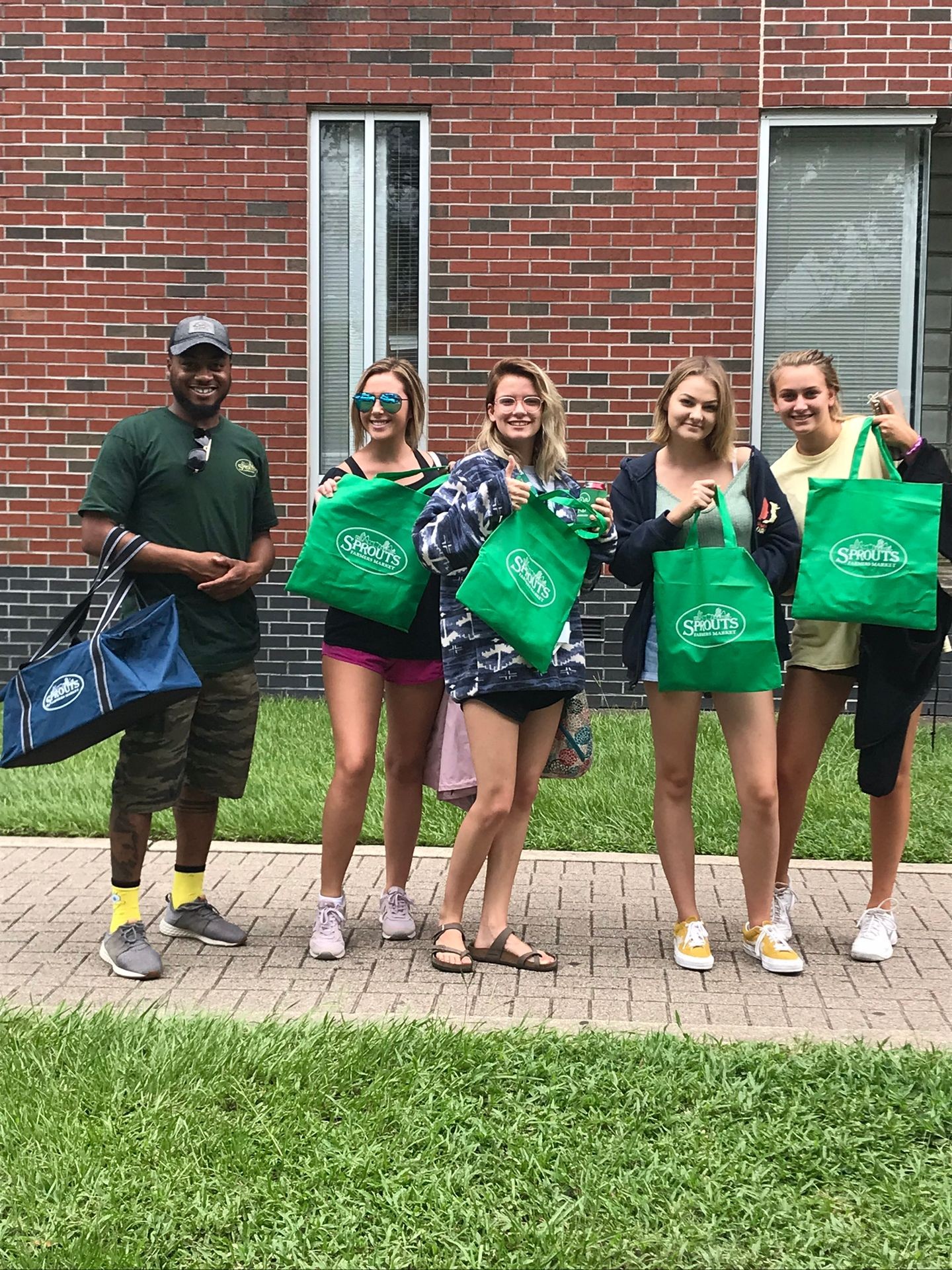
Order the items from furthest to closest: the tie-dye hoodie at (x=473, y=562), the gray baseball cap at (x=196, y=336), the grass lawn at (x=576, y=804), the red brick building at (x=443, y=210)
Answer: the red brick building at (x=443, y=210), the grass lawn at (x=576, y=804), the gray baseball cap at (x=196, y=336), the tie-dye hoodie at (x=473, y=562)

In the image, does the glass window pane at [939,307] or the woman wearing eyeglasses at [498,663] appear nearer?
the woman wearing eyeglasses at [498,663]

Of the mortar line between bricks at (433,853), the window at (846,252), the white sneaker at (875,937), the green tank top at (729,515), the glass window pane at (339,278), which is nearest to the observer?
the green tank top at (729,515)

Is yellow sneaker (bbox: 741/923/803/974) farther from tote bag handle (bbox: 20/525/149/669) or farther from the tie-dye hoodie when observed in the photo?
tote bag handle (bbox: 20/525/149/669)

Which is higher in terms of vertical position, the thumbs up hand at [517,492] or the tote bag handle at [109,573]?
the thumbs up hand at [517,492]

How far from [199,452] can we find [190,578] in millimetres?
434

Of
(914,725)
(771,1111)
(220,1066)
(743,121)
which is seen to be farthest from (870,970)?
(743,121)

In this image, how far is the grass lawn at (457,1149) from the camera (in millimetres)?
2984

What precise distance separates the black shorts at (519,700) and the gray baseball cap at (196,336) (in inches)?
58.5

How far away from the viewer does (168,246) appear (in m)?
9.16

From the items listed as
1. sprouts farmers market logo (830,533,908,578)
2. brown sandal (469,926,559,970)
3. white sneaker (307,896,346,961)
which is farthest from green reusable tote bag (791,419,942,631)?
white sneaker (307,896,346,961)

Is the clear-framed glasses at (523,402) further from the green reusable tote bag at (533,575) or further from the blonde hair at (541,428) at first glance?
the green reusable tote bag at (533,575)

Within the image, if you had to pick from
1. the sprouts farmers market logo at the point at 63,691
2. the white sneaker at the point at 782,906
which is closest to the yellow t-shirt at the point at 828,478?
the white sneaker at the point at 782,906

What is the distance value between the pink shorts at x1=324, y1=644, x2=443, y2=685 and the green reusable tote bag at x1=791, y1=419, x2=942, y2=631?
4.16ft

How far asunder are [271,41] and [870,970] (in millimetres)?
7096
